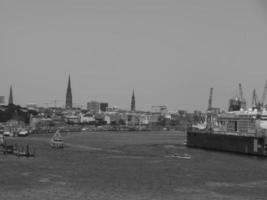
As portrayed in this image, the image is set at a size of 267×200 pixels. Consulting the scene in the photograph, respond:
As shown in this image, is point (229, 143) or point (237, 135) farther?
point (229, 143)

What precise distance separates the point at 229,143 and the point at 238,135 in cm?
196

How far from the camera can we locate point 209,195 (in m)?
34.2

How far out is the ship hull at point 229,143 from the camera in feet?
214

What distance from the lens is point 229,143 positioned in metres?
72.2

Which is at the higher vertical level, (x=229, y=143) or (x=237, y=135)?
(x=237, y=135)

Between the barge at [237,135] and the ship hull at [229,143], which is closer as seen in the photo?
the ship hull at [229,143]

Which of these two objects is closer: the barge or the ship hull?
the ship hull

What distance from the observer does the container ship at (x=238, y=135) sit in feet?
217

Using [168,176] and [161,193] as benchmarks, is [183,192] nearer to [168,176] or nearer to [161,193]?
[161,193]

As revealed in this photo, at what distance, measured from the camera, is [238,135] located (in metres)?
70.8

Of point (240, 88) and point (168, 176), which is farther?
point (240, 88)

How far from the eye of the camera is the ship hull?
65.2 m

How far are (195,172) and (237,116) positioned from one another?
35.6 meters

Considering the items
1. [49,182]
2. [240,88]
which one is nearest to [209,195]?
[49,182]
